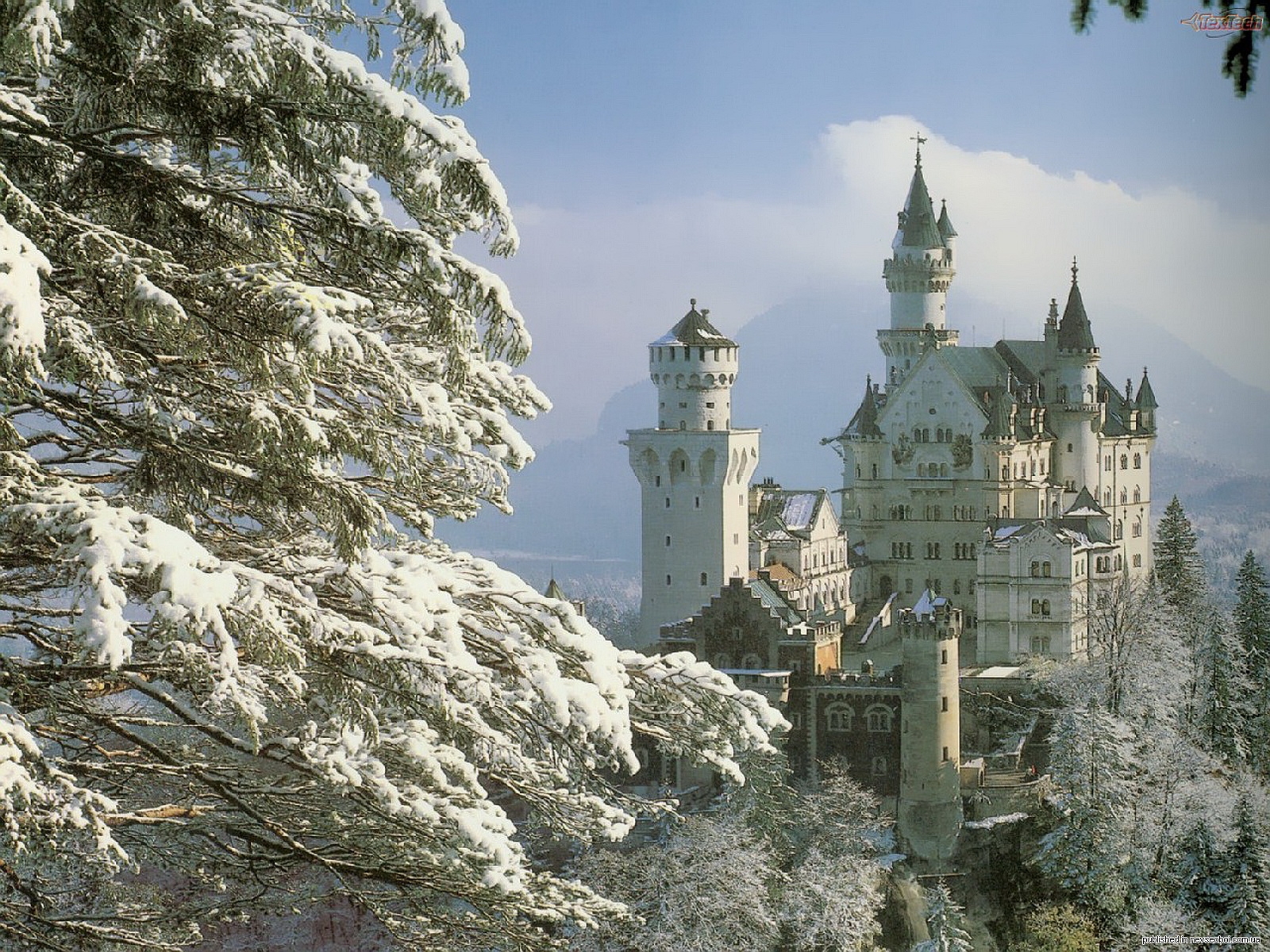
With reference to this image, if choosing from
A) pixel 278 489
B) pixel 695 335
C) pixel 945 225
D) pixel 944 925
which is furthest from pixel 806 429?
pixel 278 489

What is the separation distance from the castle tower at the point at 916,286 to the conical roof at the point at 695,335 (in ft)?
68.0


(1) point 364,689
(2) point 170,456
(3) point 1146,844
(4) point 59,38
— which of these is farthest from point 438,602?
(3) point 1146,844

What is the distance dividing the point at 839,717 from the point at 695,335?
54.0ft

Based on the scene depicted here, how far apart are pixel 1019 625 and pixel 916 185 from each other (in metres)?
30.6

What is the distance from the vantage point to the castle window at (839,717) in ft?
143

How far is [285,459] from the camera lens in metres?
8.26

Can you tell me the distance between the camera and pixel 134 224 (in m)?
9.27

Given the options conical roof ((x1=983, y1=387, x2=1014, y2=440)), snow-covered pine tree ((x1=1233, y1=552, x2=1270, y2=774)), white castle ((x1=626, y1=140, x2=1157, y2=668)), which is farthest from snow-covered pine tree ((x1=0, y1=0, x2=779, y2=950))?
conical roof ((x1=983, y1=387, x2=1014, y2=440))

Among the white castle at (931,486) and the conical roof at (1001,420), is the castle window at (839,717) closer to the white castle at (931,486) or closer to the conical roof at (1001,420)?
the white castle at (931,486)

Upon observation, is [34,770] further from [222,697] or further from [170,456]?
[170,456]

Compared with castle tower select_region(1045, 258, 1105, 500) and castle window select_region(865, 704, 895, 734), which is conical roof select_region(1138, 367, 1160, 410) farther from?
castle window select_region(865, 704, 895, 734)

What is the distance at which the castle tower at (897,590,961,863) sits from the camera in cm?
4178

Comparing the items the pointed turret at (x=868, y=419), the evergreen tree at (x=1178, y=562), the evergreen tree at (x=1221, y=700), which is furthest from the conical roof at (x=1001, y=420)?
the evergreen tree at (x=1221, y=700)

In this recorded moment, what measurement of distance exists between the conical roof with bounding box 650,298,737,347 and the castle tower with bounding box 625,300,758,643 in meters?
0.03
